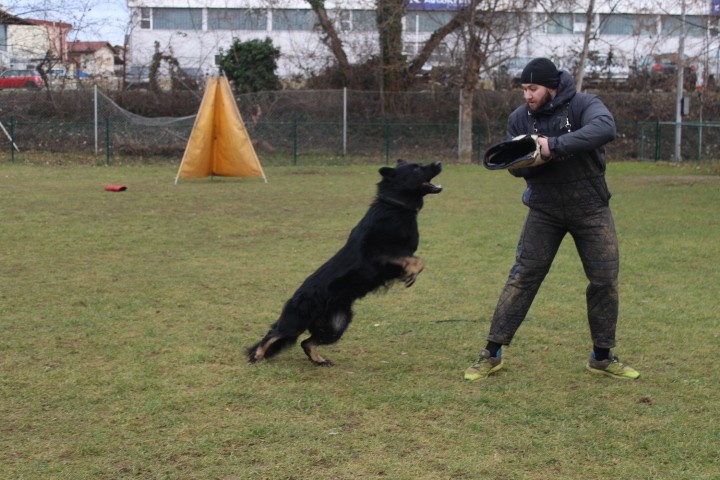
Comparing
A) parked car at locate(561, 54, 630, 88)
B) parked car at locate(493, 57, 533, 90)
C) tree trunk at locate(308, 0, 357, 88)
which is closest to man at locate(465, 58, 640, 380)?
parked car at locate(493, 57, 533, 90)

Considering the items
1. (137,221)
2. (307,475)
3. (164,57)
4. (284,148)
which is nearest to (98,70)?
(164,57)

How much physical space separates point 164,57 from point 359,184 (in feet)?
40.1

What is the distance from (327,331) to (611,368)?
1718mm

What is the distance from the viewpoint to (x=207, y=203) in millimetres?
13898

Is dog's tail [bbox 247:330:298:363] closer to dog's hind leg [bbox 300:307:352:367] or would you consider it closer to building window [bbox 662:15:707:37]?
dog's hind leg [bbox 300:307:352:367]

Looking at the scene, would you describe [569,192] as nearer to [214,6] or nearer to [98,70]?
[98,70]

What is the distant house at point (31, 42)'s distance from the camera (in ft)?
85.8

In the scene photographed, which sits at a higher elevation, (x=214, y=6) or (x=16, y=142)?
(x=214, y=6)

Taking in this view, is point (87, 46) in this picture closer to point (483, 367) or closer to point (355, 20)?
point (355, 20)

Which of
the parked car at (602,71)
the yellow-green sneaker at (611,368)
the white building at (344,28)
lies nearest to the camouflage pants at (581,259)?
the yellow-green sneaker at (611,368)

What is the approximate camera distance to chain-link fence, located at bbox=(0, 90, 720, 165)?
2352cm

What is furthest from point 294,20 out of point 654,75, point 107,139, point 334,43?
point 654,75

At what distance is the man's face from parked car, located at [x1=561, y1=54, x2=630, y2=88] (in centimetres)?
2642

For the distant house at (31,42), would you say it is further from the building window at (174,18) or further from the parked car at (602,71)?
the parked car at (602,71)
